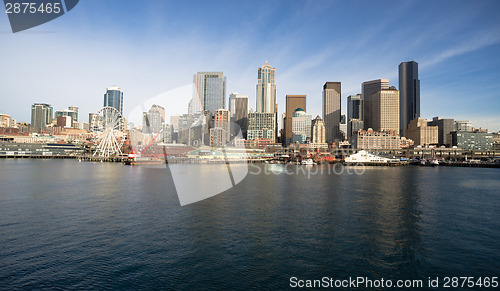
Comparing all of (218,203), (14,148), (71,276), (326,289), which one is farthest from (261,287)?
(14,148)

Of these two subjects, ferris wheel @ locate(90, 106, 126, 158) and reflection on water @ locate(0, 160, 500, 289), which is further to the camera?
ferris wheel @ locate(90, 106, 126, 158)

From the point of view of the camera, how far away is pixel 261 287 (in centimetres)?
1535

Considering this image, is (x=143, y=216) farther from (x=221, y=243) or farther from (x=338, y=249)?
(x=338, y=249)

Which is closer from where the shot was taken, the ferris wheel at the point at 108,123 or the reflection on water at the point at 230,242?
the reflection on water at the point at 230,242

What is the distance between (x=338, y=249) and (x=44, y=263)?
1841 centimetres

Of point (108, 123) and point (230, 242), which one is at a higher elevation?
point (108, 123)

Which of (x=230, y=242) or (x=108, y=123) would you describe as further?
(x=108, y=123)

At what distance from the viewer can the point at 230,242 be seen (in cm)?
2152

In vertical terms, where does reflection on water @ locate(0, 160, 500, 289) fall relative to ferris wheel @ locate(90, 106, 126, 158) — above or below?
below

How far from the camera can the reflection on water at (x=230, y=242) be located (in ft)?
54.3

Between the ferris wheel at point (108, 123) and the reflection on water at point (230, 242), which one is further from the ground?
the ferris wheel at point (108, 123)

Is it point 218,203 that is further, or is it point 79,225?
point 218,203

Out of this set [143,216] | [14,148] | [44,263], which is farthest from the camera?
[14,148]

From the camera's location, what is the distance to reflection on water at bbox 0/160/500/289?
16562 mm
